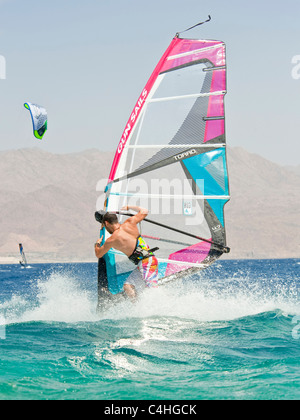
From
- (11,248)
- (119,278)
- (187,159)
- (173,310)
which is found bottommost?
(11,248)

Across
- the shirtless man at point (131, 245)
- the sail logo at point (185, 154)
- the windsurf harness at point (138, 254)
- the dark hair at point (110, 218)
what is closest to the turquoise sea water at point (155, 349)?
the shirtless man at point (131, 245)

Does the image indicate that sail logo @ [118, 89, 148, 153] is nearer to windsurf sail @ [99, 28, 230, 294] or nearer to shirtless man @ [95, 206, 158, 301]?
windsurf sail @ [99, 28, 230, 294]

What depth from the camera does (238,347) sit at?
796 centimetres

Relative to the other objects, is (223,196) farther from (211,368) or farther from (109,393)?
(109,393)

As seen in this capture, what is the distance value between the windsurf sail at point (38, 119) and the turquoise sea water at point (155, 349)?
3.70m

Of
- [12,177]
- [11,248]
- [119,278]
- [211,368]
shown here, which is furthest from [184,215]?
[12,177]

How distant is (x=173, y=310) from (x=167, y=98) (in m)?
4.20

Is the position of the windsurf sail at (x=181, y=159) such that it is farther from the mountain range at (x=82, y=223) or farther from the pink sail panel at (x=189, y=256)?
the mountain range at (x=82, y=223)

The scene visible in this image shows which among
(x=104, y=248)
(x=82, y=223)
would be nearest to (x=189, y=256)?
(x=104, y=248)

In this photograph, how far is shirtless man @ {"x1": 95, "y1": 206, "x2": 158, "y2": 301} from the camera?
9.04m

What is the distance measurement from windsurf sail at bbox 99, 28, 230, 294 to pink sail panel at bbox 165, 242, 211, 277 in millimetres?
19

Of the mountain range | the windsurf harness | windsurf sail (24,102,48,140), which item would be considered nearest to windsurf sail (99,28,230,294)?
the windsurf harness

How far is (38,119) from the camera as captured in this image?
1023cm

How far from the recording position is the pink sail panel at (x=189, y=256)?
10172 millimetres
